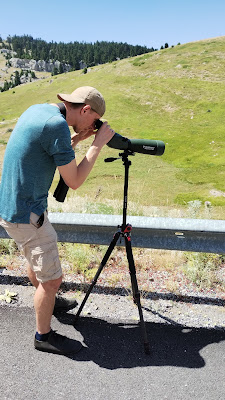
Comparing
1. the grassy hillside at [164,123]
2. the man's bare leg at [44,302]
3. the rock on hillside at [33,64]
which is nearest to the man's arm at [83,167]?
the man's bare leg at [44,302]

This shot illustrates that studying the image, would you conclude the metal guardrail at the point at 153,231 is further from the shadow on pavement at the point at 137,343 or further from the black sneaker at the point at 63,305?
the shadow on pavement at the point at 137,343

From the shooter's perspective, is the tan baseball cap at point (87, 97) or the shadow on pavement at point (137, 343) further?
the shadow on pavement at point (137, 343)

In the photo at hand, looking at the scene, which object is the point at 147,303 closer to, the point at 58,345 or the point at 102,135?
the point at 58,345

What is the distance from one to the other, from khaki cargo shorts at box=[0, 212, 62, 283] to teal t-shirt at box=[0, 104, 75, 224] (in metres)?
0.06

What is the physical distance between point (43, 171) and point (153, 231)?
1.18 metres

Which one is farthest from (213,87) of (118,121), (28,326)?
(28,326)

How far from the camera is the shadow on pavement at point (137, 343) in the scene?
227cm

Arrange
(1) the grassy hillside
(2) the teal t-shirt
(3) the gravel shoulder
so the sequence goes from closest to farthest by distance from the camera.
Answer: (2) the teal t-shirt
(3) the gravel shoulder
(1) the grassy hillside

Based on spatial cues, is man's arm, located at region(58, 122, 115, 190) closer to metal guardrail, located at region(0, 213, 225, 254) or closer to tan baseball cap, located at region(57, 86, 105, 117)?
tan baseball cap, located at region(57, 86, 105, 117)

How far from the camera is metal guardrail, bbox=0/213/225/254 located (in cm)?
278

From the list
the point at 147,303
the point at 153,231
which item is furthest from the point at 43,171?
the point at 147,303

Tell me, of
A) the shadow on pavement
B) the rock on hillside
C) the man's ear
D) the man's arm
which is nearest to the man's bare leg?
the shadow on pavement

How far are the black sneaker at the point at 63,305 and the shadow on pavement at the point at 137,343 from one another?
6 centimetres

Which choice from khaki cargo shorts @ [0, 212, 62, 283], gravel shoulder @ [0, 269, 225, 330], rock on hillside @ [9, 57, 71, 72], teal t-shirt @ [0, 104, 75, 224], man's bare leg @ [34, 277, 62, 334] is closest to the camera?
teal t-shirt @ [0, 104, 75, 224]
